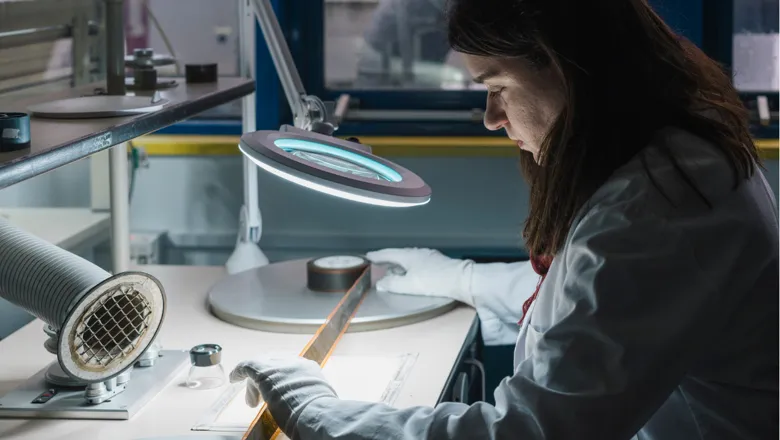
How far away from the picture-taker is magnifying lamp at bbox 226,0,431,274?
4.62ft

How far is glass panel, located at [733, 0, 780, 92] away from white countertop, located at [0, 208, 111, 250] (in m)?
1.78

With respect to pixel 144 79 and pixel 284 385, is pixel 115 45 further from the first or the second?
pixel 284 385

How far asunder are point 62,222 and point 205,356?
1.25 metres

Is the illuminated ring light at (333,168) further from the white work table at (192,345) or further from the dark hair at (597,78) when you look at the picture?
the white work table at (192,345)

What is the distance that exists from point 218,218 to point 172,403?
136cm

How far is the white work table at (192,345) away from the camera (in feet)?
5.09

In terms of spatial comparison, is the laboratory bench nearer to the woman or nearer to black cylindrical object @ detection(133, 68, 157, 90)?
black cylindrical object @ detection(133, 68, 157, 90)

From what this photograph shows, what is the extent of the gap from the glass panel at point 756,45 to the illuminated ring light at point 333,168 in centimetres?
167

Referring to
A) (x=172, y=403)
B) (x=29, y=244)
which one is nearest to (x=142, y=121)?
(x=29, y=244)

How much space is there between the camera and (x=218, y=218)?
117 inches

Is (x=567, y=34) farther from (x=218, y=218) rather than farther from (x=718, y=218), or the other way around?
(x=218, y=218)

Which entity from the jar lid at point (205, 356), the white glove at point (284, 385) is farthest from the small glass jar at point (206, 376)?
the white glove at point (284, 385)

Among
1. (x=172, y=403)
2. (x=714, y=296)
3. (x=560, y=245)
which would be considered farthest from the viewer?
(x=172, y=403)

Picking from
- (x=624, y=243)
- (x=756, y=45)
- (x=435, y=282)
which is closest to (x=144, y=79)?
(x=435, y=282)
